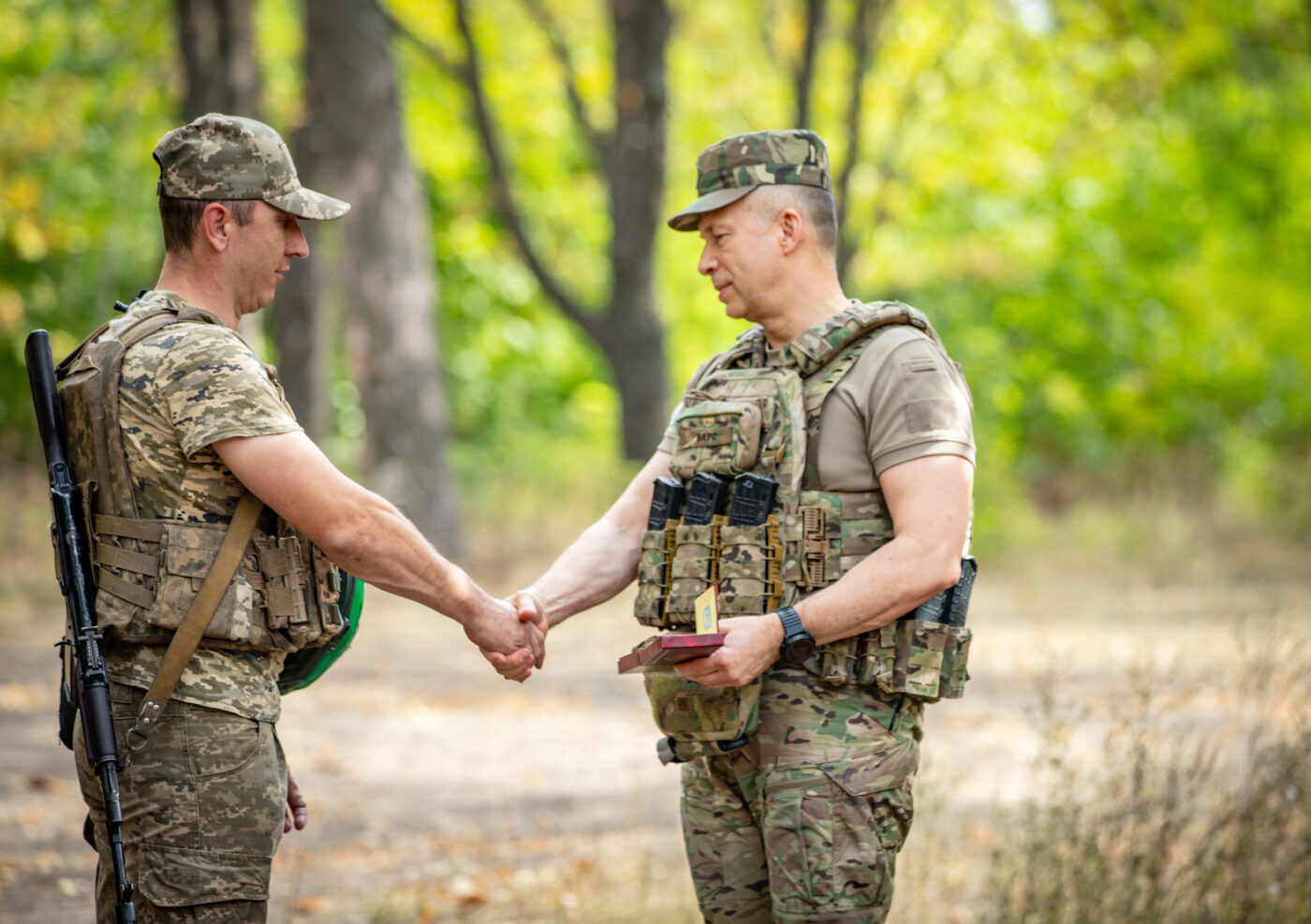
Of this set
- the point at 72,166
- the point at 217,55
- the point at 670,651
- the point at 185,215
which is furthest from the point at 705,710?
the point at 72,166

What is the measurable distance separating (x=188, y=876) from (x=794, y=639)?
1.36 m

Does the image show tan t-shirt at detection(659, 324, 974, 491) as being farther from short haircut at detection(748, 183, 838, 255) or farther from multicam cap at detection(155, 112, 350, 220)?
multicam cap at detection(155, 112, 350, 220)

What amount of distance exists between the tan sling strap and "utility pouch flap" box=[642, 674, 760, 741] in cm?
101

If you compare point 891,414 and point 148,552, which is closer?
point 148,552

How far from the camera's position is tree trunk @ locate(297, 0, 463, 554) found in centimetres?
1241

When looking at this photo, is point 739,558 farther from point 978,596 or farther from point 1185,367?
point 1185,367

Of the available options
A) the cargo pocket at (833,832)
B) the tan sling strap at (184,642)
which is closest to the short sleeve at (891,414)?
the cargo pocket at (833,832)

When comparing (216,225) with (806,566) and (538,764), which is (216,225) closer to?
(806,566)

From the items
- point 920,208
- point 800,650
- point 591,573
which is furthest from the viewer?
point 920,208

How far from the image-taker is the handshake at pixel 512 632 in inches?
131

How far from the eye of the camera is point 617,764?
691cm

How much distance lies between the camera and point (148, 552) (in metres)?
2.74

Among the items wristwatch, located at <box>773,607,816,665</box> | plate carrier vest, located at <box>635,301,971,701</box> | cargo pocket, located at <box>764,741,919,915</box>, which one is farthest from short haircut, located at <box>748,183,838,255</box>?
cargo pocket, located at <box>764,741,919,915</box>

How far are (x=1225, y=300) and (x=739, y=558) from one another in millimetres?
19901
